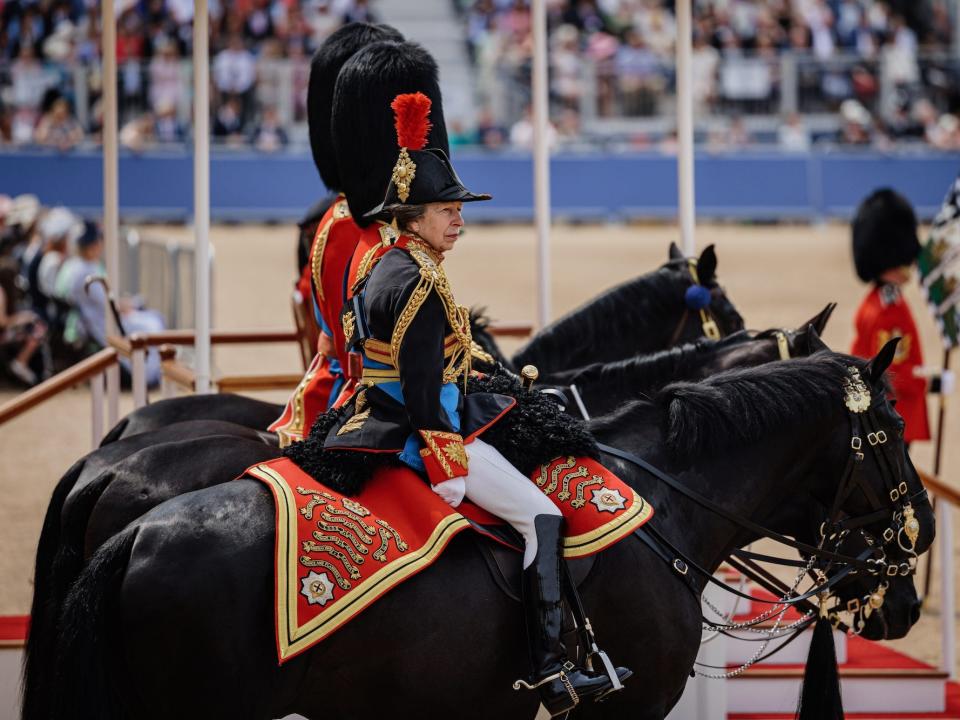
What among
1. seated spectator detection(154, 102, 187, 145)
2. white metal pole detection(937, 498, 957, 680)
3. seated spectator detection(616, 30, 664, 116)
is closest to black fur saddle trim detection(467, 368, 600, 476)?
white metal pole detection(937, 498, 957, 680)

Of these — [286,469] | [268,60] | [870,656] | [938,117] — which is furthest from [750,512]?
[938,117]

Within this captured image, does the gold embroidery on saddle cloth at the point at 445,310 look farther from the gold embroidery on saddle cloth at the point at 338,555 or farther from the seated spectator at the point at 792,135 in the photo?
the seated spectator at the point at 792,135

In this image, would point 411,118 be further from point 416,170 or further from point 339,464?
point 339,464

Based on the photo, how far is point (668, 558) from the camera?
420cm

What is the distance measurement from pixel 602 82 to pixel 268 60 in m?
5.17

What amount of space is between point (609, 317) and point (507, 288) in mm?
10773

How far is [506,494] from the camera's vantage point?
4.00 meters

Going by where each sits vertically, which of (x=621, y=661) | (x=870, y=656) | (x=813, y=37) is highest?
(x=813, y=37)

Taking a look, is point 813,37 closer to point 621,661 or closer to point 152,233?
point 152,233

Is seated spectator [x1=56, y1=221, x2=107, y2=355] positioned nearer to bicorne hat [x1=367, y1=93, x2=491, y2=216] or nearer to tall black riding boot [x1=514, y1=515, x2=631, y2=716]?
bicorne hat [x1=367, y1=93, x2=491, y2=216]

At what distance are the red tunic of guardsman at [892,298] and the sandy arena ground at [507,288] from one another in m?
1.32

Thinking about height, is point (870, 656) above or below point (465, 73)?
below

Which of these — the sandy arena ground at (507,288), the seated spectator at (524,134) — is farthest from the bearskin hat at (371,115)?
the seated spectator at (524,134)

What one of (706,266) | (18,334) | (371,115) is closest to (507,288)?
(18,334)
